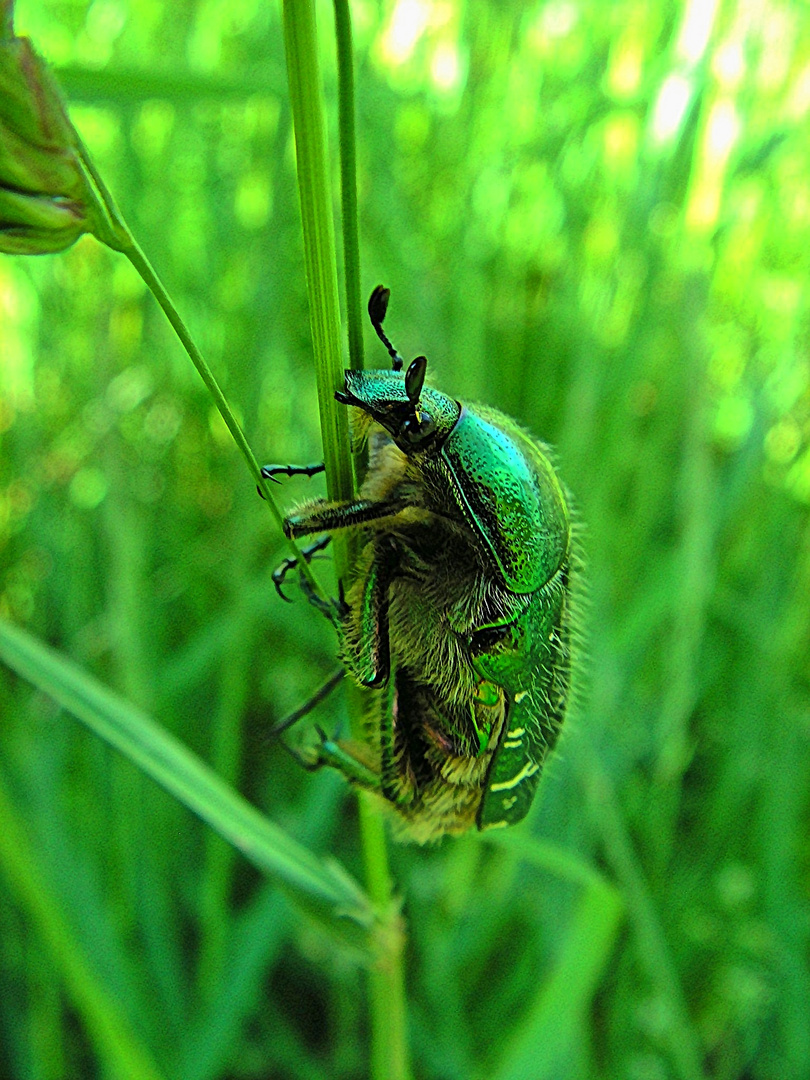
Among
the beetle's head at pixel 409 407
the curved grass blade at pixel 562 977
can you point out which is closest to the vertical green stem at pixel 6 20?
the beetle's head at pixel 409 407

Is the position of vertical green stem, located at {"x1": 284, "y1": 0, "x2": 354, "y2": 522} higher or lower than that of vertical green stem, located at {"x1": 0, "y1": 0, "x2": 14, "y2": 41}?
lower

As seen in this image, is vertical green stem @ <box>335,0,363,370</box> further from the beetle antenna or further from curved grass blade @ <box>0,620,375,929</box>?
curved grass blade @ <box>0,620,375,929</box>

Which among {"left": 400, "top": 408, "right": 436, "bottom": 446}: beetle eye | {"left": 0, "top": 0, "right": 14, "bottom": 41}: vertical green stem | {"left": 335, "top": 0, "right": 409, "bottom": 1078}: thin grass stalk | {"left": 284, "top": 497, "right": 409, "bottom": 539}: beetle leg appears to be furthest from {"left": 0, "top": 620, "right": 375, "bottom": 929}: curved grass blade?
{"left": 0, "top": 0, "right": 14, "bottom": 41}: vertical green stem

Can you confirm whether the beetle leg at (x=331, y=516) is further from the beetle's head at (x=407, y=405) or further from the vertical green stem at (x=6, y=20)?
the vertical green stem at (x=6, y=20)

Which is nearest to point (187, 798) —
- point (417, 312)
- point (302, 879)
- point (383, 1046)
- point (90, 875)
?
point (302, 879)

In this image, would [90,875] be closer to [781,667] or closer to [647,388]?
[781,667]

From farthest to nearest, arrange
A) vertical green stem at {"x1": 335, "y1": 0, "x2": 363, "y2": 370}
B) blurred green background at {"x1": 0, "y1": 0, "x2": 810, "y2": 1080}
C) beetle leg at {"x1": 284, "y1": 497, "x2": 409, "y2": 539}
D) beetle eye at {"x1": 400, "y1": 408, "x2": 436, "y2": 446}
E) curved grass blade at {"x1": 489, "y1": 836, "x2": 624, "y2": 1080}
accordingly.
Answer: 1. blurred green background at {"x1": 0, "y1": 0, "x2": 810, "y2": 1080}
2. curved grass blade at {"x1": 489, "y1": 836, "x2": 624, "y2": 1080}
3. beetle eye at {"x1": 400, "y1": 408, "x2": 436, "y2": 446}
4. beetle leg at {"x1": 284, "y1": 497, "x2": 409, "y2": 539}
5. vertical green stem at {"x1": 335, "y1": 0, "x2": 363, "y2": 370}
